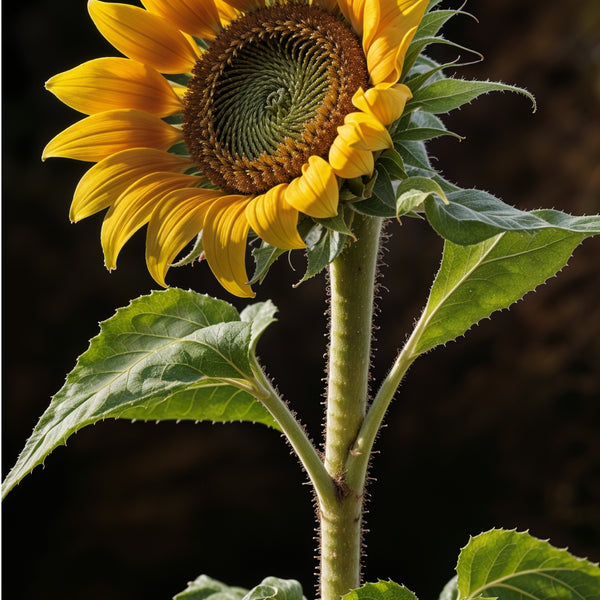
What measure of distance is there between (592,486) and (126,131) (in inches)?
74.8

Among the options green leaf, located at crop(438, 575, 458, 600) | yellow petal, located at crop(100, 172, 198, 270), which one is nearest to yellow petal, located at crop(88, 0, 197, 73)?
yellow petal, located at crop(100, 172, 198, 270)

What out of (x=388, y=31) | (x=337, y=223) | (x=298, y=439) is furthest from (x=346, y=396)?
(x=388, y=31)

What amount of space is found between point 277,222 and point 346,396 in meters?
0.16

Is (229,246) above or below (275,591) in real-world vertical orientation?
above

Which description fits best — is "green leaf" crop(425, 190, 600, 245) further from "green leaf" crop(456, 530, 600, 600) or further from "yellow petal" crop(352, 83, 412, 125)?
"green leaf" crop(456, 530, 600, 600)

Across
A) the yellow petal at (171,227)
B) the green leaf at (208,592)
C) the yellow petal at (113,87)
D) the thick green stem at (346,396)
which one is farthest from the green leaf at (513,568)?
the yellow petal at (113,87)

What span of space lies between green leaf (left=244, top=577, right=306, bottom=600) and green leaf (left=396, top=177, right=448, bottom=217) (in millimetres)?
284

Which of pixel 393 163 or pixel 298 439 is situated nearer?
pixel 393 163

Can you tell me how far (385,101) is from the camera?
20.3 inches

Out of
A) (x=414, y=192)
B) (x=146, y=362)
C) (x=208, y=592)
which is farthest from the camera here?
(x=208, y=592)

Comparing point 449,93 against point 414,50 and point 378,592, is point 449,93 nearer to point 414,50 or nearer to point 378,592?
point 414,50

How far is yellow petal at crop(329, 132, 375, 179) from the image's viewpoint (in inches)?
20.6

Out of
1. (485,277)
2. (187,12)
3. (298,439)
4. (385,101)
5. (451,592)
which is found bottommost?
(451,592)

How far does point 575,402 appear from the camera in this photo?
2.20m
